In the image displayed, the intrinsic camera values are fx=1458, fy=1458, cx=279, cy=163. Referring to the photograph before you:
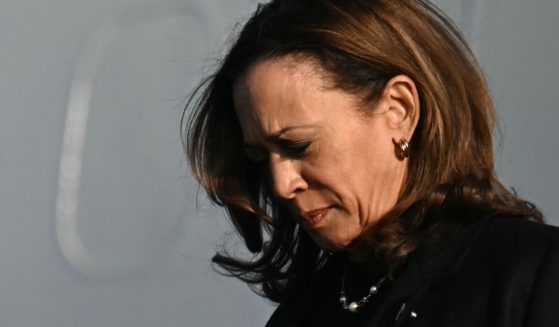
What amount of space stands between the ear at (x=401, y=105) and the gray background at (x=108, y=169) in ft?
2.39

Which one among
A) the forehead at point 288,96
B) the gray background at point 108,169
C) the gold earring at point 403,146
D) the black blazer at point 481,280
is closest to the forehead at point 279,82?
the forehead at point 288,96

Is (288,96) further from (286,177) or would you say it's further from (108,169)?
(108,169)

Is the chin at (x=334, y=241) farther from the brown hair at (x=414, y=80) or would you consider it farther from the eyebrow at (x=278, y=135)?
the eyebrow at (x=278, y=135)

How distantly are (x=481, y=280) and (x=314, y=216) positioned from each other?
10.7 inches

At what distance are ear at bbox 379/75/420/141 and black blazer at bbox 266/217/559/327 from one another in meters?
0.16

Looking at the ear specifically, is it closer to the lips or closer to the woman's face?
the woman's face

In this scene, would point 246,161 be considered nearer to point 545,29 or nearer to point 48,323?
point 48,323

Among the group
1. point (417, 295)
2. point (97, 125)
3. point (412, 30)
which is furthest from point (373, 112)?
point (97, 125)

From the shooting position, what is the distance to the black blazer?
1.88 metres

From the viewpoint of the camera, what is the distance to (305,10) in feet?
6.86

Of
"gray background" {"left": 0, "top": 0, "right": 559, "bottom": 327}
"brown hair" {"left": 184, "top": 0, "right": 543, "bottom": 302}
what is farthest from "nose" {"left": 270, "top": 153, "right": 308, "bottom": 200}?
"gray background" {"left": 0, "top": 0, "right": 559, "bottom": 327}

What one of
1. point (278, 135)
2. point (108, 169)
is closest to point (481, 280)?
point (278, 135)

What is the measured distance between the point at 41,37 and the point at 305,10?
2.18ft

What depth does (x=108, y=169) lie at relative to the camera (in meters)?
2.65
